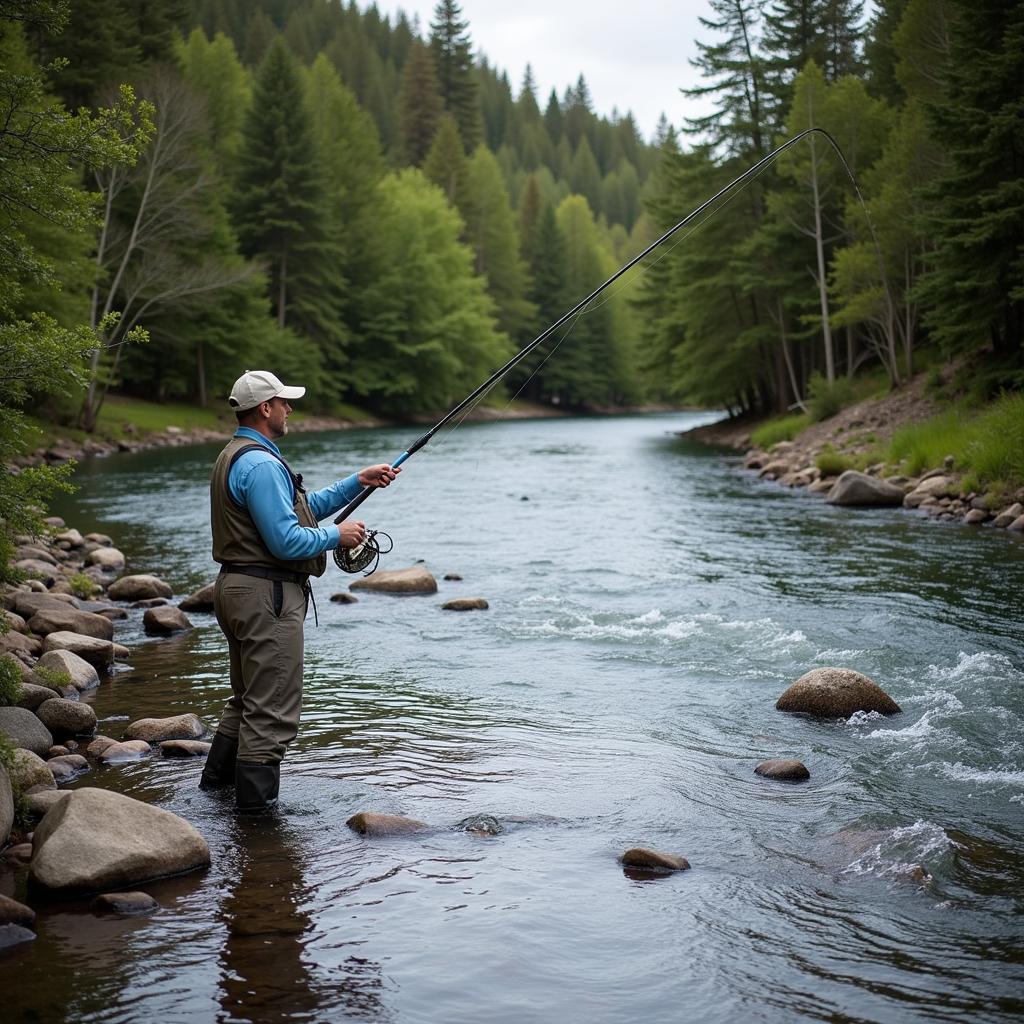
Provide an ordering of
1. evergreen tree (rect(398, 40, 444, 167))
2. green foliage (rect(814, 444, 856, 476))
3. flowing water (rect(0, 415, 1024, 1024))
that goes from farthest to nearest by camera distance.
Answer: evergreen tree (rect(398, 40, 444, 167)) → green foliage (rect(814, 444, 856, 476)) → flowing water (rect(0, 415, 1024, 1024))

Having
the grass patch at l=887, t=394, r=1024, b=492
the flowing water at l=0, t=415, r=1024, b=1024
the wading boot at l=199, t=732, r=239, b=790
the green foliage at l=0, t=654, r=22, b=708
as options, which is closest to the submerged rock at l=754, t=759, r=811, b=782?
the flowing water at l=0, t=415, r=1024, b=1024

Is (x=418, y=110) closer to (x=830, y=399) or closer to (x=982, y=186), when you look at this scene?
(x=830, y=399)

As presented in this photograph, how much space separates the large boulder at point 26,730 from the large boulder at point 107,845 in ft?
4.96

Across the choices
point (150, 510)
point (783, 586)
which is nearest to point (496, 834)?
point (783, 586)

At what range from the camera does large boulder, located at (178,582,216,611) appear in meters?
11.6

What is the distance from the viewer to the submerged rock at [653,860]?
5211mm

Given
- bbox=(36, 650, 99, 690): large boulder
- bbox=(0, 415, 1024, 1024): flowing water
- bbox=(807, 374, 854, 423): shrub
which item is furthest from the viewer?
bbox=(807, 374, 854, 423): shrub

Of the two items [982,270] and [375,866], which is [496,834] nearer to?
[375,866]

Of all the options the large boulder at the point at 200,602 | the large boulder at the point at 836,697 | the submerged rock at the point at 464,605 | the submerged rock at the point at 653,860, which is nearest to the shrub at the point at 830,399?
the submerged rock at the point at 464,605

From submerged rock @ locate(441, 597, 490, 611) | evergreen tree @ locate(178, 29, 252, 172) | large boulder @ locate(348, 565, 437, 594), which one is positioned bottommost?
submerged rock @ locate(441, 597, 490, 611)

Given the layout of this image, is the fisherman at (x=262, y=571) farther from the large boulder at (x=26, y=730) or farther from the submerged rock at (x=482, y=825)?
the large boulder at (x=26, y=730)

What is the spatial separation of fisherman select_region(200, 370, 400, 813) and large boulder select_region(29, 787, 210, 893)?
62cm

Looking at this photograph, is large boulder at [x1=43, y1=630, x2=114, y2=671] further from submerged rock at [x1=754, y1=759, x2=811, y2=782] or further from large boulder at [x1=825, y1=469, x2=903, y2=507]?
large boulder at [x1=825, y1=469, x2=903, y2=507]

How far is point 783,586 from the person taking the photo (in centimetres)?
1266
